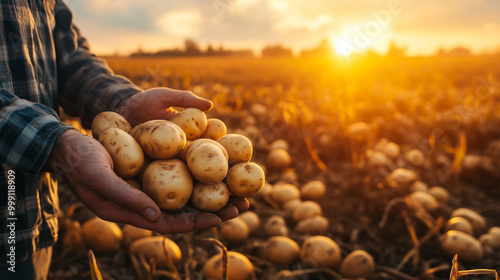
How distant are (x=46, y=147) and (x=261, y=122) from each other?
4.29 meters

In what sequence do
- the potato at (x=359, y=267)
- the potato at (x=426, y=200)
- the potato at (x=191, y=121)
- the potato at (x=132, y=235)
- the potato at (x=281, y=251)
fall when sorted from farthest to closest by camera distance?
the potato at (x=426, y=200) → the potato at (x=132, y=235) → the potato at (x=281, y=251) → the potato at (x=359, y=267) → the potato at (x=191, y=121)

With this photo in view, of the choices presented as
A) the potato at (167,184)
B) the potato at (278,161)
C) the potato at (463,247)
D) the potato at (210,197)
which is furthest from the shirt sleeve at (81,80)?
the potato at (463,247)

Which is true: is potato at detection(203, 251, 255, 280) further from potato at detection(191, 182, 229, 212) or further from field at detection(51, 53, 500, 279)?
potato at detection(191, 182, 229, 212)

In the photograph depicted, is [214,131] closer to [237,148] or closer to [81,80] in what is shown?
[237,148]

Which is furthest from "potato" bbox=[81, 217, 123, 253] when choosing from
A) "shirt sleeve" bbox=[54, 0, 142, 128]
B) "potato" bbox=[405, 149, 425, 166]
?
"potato" bbox=[405, 149, 425, 166]

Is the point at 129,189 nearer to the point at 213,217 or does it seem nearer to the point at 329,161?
the point at 213,217

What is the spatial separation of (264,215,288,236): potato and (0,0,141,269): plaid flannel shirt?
1.52m

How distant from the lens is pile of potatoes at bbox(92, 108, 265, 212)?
1450mm

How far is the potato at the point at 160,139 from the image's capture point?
151 cm

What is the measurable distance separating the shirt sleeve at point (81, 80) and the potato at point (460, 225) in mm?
2538

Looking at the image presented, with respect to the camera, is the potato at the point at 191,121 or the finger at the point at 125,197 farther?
the potato at the point at 191,121

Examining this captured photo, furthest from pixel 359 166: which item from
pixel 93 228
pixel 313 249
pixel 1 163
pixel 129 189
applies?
pixel 1 163

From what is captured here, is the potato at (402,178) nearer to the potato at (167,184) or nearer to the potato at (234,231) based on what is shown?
the potato at (234,231)

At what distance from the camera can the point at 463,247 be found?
7.95 ft
